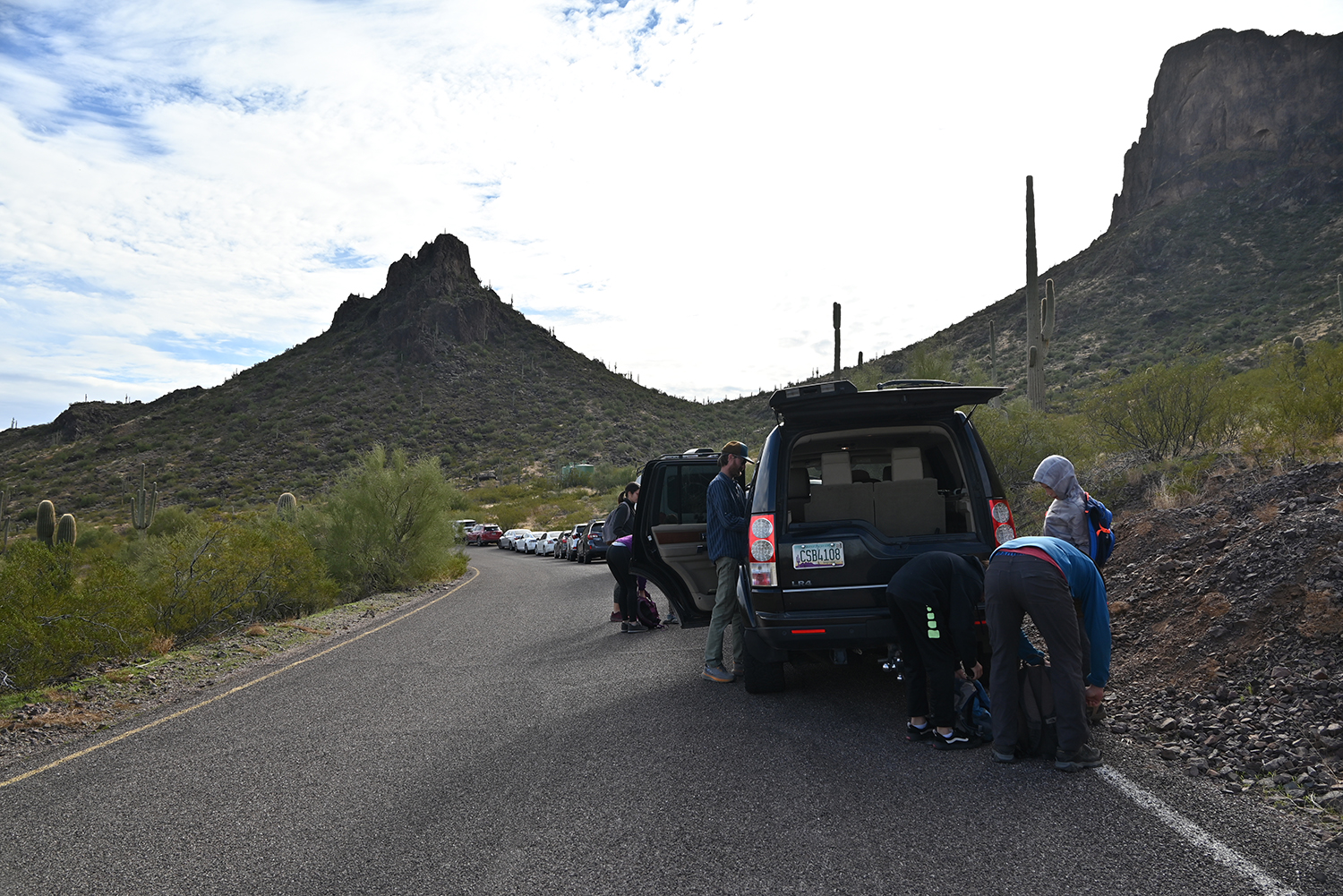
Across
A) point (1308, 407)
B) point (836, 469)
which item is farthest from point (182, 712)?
point (1308, 407)

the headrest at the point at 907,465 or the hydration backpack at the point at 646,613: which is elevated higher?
the headrest at the point at 907,465

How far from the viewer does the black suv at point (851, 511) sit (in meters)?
5.72

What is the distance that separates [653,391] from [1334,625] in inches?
3112

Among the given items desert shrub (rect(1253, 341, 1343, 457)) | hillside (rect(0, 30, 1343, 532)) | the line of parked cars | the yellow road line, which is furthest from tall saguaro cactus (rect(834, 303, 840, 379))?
the yellow road line

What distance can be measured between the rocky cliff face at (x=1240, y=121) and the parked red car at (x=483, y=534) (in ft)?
167

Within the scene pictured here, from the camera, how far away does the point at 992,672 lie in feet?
15.8

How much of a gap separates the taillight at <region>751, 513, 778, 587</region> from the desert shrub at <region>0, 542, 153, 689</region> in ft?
23.0

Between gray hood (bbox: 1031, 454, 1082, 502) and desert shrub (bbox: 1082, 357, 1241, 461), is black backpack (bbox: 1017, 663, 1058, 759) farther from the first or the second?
desert shrub (bbox: 1082, 357, 1241, 461)

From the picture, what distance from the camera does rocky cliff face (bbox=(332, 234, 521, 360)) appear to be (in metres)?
78.5

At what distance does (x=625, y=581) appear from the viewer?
440 inches

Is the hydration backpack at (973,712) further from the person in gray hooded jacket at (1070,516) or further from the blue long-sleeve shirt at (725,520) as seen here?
the blue long-sleeve shirt at (725,520)

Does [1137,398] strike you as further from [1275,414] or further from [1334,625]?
[1334,625]

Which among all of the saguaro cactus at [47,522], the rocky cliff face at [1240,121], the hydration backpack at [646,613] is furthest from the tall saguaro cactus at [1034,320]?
the rocky cliff face at [1240,121]

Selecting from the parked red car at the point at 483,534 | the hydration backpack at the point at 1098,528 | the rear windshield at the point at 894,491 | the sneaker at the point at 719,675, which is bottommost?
the parked red car at the point at 483,534
